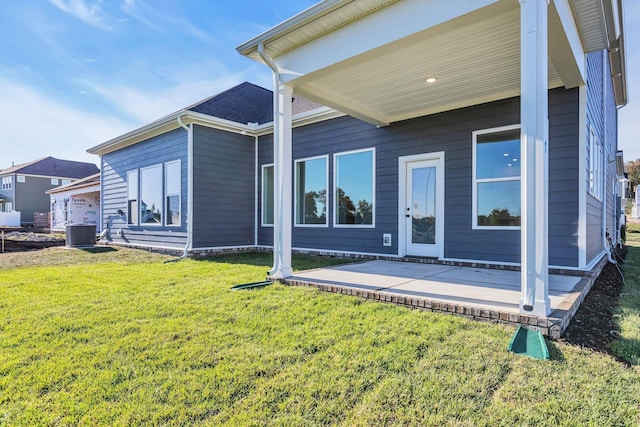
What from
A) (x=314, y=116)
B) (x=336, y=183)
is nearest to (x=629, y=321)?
(x=336, y=183)

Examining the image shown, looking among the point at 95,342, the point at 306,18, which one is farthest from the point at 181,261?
the point at 306,18

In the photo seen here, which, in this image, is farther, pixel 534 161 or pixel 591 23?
pixel 591 23

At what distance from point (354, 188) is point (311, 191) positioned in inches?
45.6

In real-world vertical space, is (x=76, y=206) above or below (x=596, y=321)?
above

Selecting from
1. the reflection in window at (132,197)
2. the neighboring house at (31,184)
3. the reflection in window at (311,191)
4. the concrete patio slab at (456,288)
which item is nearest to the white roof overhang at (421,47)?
the reflection in window at (311,191)

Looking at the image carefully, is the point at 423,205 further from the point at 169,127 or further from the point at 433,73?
the point at 169,127

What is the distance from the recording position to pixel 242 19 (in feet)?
26.5

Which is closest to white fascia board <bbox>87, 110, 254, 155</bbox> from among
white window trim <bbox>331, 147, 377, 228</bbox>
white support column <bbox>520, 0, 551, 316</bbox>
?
white window trim <bbox>331, 147, 377, 228</bbox>

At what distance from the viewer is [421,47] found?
12.9 ft

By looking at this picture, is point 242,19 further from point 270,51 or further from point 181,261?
point 181,261

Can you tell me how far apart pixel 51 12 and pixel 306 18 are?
6861 mm

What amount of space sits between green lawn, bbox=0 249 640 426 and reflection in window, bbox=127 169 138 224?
20.7ft

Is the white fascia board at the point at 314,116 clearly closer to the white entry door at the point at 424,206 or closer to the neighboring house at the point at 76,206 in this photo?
the white entry door at the point at 424,206

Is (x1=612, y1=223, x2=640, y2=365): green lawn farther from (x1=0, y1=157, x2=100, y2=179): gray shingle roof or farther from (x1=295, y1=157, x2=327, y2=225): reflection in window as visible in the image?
(x1=0, y1=157, x2=100, y2=179): gray shingle roof
